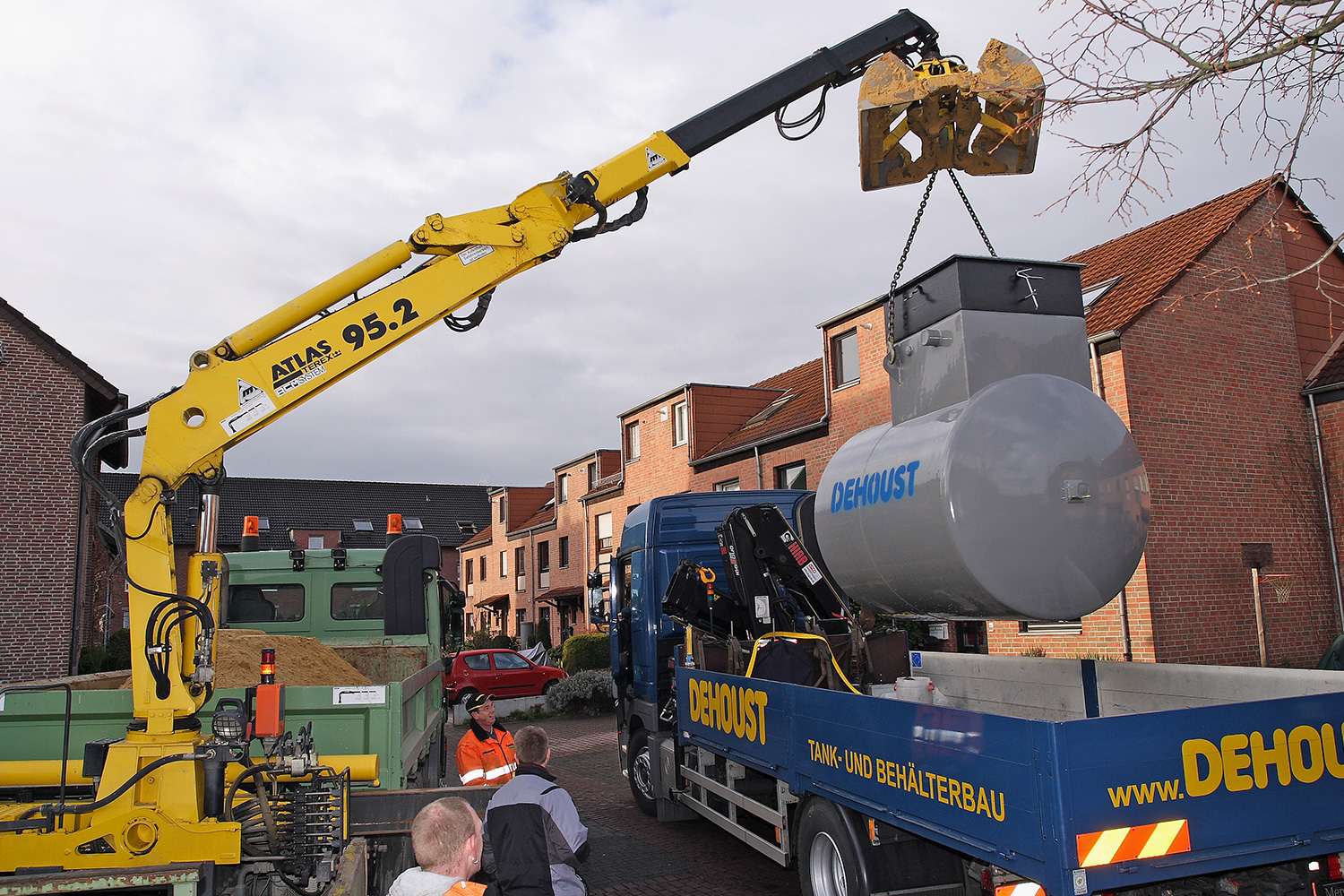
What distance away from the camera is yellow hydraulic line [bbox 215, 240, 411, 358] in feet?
17.8

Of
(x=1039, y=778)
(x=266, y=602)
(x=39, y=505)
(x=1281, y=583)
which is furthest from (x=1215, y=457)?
(x=39, y=505)

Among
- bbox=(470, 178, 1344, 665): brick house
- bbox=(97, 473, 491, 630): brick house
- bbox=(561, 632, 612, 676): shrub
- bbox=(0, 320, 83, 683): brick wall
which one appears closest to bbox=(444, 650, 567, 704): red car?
bbox=(561, 632, 612, 676): shrub

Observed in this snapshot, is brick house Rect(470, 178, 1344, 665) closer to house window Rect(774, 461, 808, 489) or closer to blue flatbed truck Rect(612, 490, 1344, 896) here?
house window Rect(774, 461, 808, 489)

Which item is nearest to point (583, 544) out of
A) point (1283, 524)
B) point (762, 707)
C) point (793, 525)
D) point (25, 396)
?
point (25, 396)

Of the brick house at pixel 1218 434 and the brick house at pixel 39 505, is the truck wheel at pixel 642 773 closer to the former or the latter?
the brick house at pixel 1218 434

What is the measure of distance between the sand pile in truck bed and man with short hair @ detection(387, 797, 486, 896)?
3412 millimetres

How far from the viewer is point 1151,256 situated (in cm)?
1585

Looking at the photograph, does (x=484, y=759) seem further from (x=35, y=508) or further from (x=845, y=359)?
(x=35, y=508)

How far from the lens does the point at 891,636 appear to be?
22.1 ft

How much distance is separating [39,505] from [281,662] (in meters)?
13.9

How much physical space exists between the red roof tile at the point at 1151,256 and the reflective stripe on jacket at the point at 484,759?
35.7ft

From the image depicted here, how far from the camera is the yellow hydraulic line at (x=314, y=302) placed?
5430 mm

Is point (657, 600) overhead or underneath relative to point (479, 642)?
overhead

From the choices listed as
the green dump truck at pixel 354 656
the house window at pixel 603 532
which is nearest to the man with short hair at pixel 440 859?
the green dump truck at pixel 354 656
